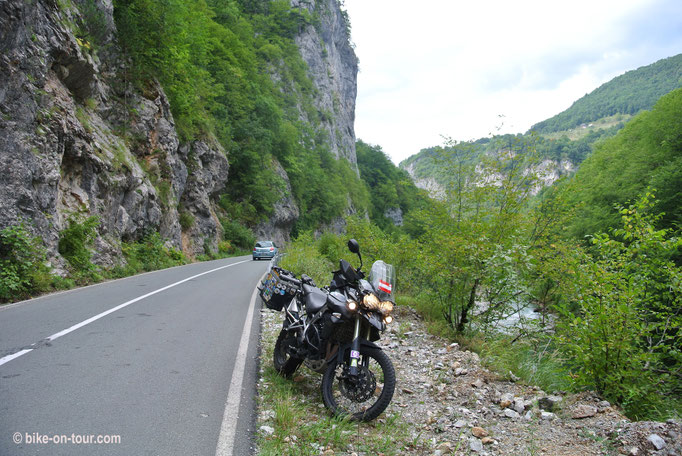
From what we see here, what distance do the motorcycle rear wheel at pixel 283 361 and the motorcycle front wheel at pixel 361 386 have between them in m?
0.74

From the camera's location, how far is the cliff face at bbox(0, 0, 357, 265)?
10.0 m

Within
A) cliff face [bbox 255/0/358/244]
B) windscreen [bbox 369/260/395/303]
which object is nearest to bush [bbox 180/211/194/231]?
cliff face [bbox 255/0/358/244]

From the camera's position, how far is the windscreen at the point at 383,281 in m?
3.91

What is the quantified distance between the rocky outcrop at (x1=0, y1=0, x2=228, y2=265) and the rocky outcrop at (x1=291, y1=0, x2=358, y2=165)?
46484mm

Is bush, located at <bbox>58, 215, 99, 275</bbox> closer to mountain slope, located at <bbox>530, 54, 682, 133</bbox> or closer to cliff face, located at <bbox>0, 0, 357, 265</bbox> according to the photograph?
cliff face, located at <bbox>0, 0, 357, 265</bbox>

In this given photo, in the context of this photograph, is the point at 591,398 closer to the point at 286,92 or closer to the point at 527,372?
the point at 527,372

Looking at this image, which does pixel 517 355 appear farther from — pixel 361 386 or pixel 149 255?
pixel 149 255

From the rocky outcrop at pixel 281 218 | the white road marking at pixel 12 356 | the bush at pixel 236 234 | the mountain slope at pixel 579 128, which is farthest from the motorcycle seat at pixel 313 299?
the rocky outcrop at pixel 281 218

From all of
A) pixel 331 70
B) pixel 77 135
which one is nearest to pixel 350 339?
pixel 77 135

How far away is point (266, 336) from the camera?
21.5ft

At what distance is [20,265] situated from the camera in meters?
8.74

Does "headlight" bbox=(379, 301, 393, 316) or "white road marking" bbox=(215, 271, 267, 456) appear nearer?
"white road marking" bbox=(215, 271, 267, 456)

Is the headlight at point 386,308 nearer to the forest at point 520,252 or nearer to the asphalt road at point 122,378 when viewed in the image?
the asphalt road at point 122,378

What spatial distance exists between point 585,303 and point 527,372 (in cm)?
150
